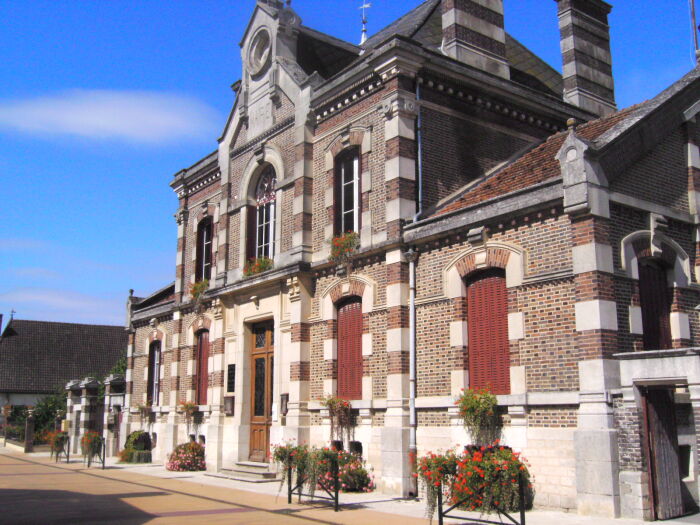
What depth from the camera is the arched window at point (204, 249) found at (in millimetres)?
24812

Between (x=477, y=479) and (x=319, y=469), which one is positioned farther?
(x=319, y=469)

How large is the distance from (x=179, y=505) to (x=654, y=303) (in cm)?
952

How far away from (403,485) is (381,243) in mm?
5202

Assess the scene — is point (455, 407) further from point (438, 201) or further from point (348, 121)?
point (348, 121)

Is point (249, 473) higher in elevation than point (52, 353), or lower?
lower

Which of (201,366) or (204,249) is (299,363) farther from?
(204,249)

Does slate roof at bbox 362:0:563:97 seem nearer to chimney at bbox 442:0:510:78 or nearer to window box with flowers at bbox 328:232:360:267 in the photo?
chimney at bbox 442:0:510:78

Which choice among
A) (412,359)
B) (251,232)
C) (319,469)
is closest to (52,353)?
(251,232)

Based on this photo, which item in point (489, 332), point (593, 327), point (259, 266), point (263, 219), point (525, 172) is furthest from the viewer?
point (263, 219)

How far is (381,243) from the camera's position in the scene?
1575 cm

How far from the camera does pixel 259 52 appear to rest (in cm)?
2156

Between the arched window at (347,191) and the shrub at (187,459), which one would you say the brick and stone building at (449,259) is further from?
the shrub at (187,459)

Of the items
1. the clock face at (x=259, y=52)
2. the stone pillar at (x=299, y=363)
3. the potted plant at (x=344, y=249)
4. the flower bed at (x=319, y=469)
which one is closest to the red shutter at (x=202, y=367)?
the stone pillar at (x=299, y=363)

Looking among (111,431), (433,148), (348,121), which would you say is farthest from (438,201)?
(111,431)
